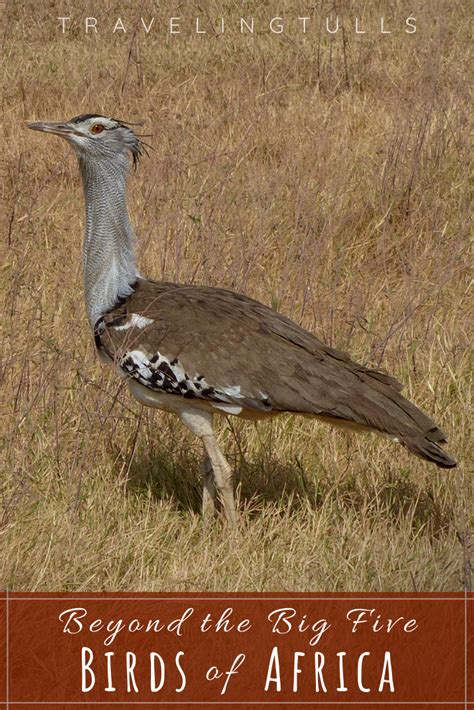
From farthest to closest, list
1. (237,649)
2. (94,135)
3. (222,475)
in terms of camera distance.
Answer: (94,135), (222,475), (237,649)

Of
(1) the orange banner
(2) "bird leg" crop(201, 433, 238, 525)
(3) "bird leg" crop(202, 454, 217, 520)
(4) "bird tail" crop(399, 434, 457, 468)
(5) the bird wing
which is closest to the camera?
(1) the orange banner

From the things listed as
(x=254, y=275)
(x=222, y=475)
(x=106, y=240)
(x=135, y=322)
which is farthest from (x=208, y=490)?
(x=254, y=275)

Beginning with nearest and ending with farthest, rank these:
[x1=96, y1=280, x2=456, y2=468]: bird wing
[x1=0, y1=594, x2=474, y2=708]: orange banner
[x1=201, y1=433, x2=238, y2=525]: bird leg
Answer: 1. [x1=0, y1=594, x2=474, y2=708]: orange banner
2. [x1=96, y1=280, x2=456, y2=468]: bird wing
3. [x1=201, y1=433, x2=238, y2=525]: bird leg

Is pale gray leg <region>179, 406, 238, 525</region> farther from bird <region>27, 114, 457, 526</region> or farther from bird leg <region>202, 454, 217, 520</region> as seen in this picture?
bird leg <region>202, 454, 217, 520</region>

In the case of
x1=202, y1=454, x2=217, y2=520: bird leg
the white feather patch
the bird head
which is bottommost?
x1=202, y1=454, x2=217, y2=520: bird leg

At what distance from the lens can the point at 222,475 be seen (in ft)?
12.2

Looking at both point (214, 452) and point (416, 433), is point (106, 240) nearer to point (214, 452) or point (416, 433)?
point (214, 452)

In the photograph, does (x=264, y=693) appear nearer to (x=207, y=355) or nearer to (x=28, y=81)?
(x=207, y=355)

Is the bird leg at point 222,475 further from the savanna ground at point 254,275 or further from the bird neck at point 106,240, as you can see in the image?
the bird neck at point 106,240

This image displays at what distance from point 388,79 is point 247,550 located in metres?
4.92

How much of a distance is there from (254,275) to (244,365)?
185cm

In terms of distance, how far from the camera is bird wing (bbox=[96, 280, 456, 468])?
352cm

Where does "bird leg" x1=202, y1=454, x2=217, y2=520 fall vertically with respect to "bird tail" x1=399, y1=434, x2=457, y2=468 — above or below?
below

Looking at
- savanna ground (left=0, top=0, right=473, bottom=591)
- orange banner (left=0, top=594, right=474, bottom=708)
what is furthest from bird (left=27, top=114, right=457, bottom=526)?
orange banner (left=0, top=594, right=474, bottom=708)
